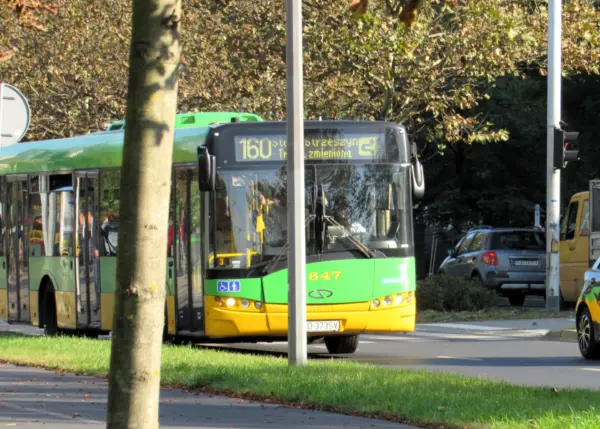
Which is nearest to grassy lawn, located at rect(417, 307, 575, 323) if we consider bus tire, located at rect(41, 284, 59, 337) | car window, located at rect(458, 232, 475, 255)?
car window, located at rect(458, 232, 475, 255)

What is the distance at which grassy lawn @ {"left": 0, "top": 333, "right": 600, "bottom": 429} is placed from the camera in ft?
33.8

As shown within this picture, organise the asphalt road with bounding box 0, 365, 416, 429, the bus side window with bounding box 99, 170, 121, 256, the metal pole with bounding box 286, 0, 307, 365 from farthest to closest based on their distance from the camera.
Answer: the bus side window with bounding box 99, 170, 121, 256, the metal pole with bounding box 286, 0, 307, 365, the asphalt road with bounding box 0, 365, 416, 429

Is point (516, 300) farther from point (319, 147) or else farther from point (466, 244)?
point (319, 147)

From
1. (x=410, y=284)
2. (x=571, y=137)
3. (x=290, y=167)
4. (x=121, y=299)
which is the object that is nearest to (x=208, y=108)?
(x=571, y=137)

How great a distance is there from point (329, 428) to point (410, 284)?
8.08 meters

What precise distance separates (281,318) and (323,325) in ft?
1.75

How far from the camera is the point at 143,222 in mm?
5266

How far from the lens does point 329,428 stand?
10305 mm

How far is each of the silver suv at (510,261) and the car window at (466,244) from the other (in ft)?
1.18

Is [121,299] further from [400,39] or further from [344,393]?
[400,39]

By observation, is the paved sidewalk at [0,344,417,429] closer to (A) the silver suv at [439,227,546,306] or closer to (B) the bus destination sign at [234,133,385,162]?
(B) the bus destination sign at [234,133,385,162]

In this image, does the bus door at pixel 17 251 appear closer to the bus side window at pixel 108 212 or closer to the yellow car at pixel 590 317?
the bus side window at pixel 108 212

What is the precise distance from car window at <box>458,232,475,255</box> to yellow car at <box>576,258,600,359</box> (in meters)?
15.6

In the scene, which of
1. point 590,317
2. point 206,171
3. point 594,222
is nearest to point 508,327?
point 594,222
